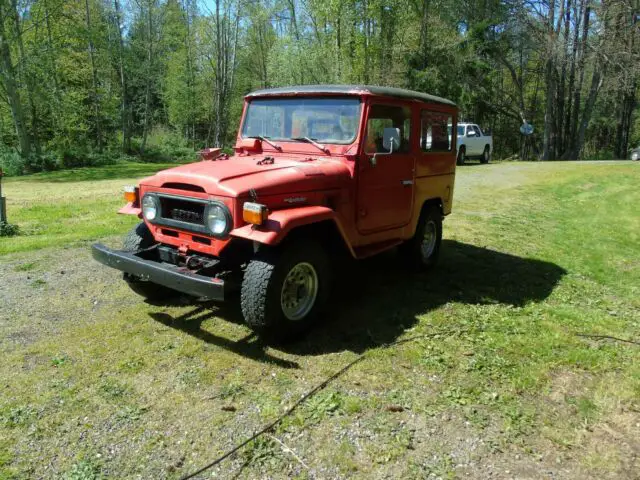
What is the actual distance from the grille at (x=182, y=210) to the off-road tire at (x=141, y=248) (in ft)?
1.41

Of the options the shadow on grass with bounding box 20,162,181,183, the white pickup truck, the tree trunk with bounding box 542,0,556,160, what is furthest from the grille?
the tree trunk with bounding box 542,0,556,160

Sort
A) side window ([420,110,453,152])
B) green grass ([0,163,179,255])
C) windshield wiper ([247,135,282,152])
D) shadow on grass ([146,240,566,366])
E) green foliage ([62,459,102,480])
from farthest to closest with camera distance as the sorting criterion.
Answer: green grass ([0,163,179,255]), side window ([420,110,453,152]), windshield wiper ([247,135,282,152]), shadow on grass ([146,240,566,366]), green foliage ([62,459,102,480])

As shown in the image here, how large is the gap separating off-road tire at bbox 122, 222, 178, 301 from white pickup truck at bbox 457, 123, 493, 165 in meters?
18.9

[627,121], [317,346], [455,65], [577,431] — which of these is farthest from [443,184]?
[627,121]

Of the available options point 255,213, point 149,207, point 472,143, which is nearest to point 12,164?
point 149,207

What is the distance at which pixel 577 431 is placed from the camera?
3.26m

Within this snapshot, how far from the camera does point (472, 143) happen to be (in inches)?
900

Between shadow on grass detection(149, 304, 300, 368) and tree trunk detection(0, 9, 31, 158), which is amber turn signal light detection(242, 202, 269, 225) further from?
tree trunk detection(0, 9, 31, 158)

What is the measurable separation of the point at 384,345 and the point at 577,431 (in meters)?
1.59

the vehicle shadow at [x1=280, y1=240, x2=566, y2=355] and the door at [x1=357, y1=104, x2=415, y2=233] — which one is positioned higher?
the door at [x1=357, y1=104, x2=415, y2=233]

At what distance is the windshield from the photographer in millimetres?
4855

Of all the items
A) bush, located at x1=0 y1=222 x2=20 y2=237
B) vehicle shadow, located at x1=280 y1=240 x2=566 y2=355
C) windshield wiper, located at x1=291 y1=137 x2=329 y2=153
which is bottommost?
vehicle shadow, located at x1=280 y1=240 x2=566 y2=355

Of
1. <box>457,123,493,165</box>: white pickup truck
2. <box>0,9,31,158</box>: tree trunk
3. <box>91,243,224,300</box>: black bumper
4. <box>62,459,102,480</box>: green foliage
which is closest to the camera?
<box>62,459,102,480</box>: green foliage

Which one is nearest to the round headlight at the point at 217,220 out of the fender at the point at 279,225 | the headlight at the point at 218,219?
the headlight at the point at 218,219
